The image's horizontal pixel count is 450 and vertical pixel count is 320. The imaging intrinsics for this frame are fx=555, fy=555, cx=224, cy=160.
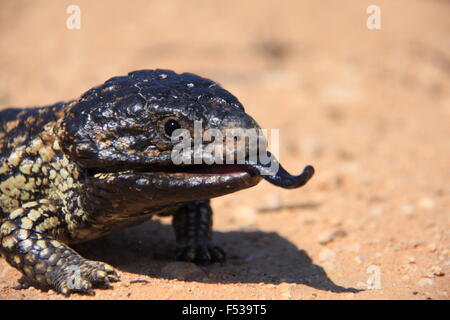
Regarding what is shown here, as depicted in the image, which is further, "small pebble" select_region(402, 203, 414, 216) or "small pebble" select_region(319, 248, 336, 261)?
"small pebble" select_region(402, 203, 414, 216)

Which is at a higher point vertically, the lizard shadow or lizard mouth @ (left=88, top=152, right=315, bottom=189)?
lizard mouth @ (left=88, top=152, right=315, bottom=189)

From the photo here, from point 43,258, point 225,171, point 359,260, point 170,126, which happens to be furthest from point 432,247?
point 43,258

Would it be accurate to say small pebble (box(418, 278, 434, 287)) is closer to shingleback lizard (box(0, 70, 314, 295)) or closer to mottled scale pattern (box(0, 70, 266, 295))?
shingleback lizard (box(0, 70, 314, 295))

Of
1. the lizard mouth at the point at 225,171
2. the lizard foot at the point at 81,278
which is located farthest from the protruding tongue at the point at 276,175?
the lizard foot at the point at 81,278

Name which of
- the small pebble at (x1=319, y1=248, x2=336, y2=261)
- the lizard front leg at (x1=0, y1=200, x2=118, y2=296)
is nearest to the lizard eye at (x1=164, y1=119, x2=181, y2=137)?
the lizard front leg at (x1=0, y1=200, x2=118, y2=296)

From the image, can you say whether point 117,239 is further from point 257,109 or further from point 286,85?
point 286,85

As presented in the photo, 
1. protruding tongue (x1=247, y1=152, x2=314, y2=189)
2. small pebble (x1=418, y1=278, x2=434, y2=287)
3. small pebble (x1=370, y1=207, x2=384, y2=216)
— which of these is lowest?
small pebble (x1=418, y1=278, x2=434, y2=287)
